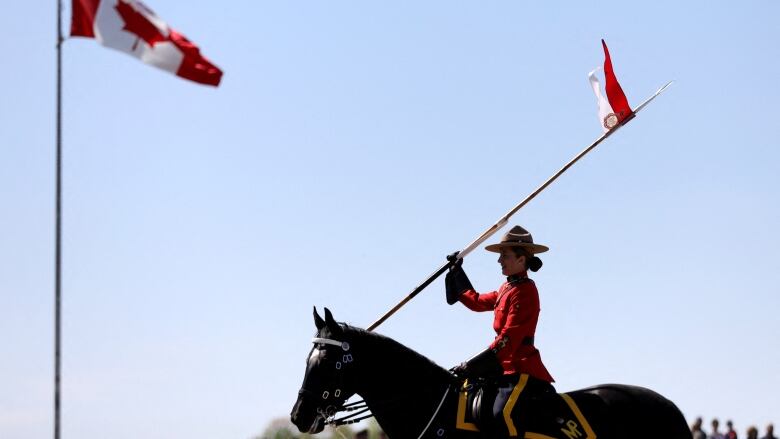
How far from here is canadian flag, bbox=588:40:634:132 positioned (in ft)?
69.6

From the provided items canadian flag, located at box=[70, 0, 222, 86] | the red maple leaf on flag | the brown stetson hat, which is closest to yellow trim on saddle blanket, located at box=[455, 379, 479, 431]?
the brown stetson hat

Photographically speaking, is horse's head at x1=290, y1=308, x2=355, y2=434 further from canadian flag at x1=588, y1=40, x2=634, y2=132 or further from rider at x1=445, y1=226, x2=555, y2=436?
canadian flag at x1=588, y1=40, x2=634, y2=132

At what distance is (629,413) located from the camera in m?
18.8

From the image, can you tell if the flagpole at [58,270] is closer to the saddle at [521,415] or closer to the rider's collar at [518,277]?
the saddle at [521,415]

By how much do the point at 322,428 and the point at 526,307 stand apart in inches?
109

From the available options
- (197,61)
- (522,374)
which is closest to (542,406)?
(522,374)

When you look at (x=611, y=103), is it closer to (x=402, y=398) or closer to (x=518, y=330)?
(x=518, y=330)

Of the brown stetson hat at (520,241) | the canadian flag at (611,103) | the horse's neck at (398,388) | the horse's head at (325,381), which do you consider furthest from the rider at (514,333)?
the canadian flag at (611,103)

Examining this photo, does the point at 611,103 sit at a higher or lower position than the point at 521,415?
higher

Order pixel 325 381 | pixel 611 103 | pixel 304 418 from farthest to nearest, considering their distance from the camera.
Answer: pixel 611 103 < pixel 325 381 < pixel 304 418

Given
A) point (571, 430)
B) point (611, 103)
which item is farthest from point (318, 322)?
point (611, 103)

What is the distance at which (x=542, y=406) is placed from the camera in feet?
59.2

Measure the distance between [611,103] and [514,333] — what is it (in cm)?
451

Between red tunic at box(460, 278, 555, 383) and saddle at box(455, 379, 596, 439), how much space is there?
34 centimetres
